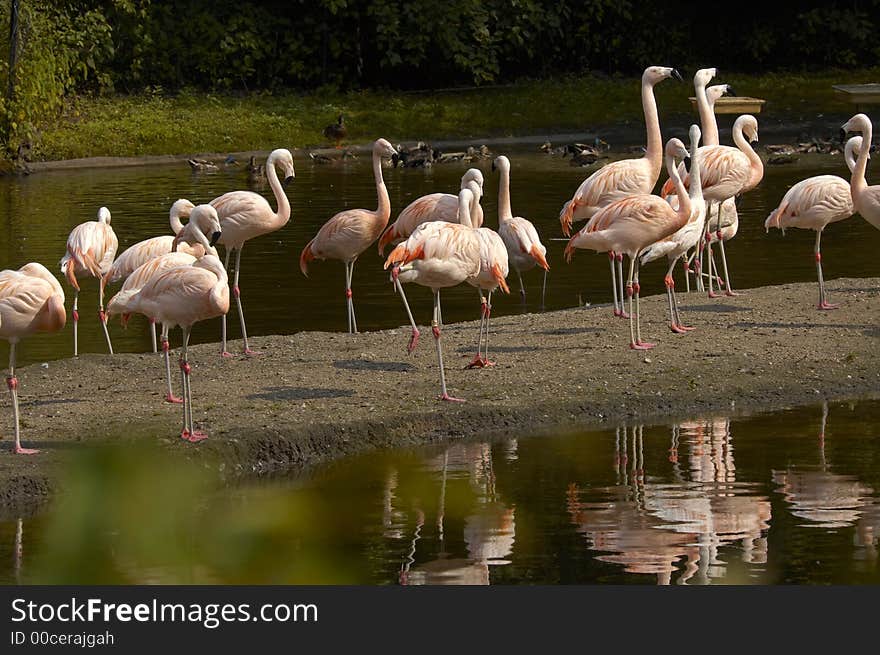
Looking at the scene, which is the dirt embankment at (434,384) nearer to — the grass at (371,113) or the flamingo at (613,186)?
the flamingo at (613,186)

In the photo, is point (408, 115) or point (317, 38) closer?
point (408, 115)

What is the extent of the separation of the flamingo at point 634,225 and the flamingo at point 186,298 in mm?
3048

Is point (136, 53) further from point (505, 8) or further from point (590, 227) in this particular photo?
point (590, 227)

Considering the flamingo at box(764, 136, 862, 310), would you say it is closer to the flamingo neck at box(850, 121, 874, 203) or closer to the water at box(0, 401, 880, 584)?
the flamingo neck at box(850, 121, 874, 203)

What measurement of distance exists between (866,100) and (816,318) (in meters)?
16.6

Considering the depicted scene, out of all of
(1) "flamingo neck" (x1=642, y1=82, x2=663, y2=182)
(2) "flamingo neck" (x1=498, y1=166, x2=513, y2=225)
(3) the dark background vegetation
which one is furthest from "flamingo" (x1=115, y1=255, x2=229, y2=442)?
(3) the dark background vegetation

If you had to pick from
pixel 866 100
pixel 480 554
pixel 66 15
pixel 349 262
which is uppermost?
pixel 66 15

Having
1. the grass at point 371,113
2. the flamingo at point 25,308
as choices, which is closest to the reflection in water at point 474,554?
the flamingo at point 25,308

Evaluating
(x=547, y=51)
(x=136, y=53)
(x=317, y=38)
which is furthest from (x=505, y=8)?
(x=136, y=53)

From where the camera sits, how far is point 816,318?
1066 cm

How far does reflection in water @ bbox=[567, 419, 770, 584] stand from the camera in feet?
19.3

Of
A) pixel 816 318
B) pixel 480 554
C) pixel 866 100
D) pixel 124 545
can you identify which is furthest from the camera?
pixel 866 100

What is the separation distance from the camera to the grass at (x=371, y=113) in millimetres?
26094

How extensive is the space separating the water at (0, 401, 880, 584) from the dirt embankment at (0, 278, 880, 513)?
0.85 ft
